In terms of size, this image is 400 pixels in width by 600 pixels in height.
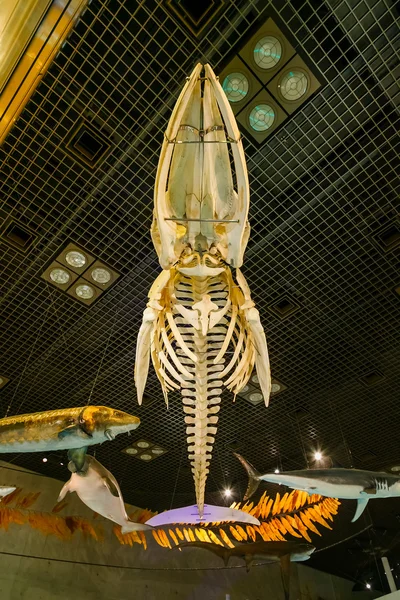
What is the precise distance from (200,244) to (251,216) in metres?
1.04

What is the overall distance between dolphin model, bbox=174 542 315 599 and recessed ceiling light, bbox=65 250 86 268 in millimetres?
4194

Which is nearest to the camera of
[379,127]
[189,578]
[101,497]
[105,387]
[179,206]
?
[179,206]

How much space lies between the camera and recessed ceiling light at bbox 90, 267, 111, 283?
3.91 metres

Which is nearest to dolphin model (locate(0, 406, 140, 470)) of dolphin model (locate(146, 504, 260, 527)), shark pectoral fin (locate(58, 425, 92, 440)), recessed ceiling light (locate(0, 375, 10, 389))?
shark pectoral fin (locate(58, 425, 92, 440))

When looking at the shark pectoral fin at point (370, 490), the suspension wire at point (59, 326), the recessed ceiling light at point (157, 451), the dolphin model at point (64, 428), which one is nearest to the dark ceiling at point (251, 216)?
the suspension wire at point (59, 326)

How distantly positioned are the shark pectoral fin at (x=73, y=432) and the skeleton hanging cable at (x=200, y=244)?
1.62 ft

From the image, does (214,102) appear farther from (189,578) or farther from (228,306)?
(189,578)

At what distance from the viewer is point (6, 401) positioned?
529 cm

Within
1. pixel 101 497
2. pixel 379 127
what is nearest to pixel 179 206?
pixel 379 127

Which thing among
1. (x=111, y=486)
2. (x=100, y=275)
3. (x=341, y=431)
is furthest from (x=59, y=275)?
(x=341, y=431)

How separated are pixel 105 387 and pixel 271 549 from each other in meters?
3.27

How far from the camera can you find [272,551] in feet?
17.9

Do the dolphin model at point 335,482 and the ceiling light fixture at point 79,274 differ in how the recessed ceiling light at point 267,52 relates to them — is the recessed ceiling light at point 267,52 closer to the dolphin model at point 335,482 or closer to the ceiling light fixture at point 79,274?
the ceiling light fixture at point 79,274

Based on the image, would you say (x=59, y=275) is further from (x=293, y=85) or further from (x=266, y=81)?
(x=293, y=85)
